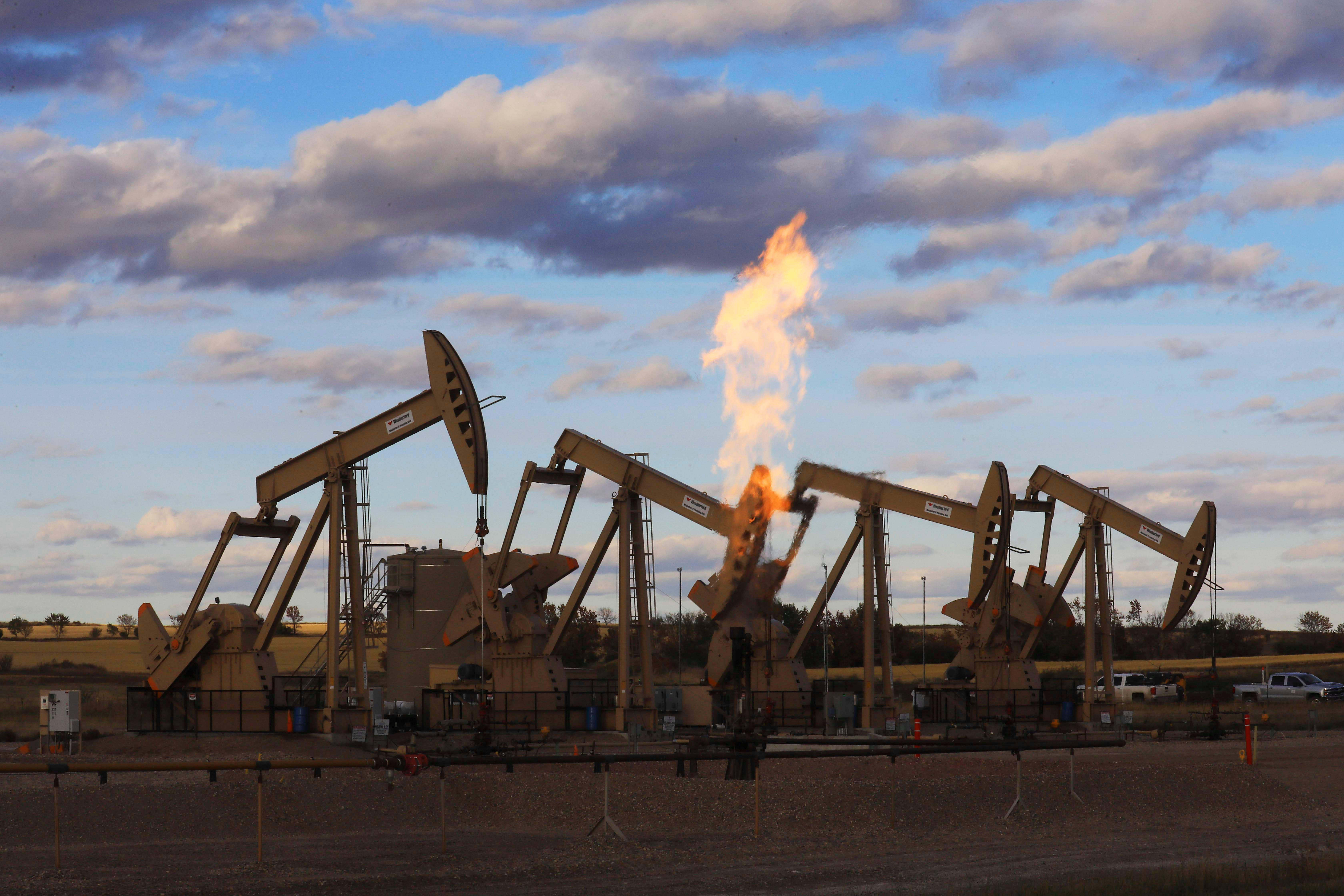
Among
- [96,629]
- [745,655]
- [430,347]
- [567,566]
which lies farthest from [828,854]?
[96,629]

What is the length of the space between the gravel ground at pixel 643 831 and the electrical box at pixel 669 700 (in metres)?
16.8

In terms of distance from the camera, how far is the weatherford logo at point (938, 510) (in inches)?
1587

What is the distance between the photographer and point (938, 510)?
4044 cm

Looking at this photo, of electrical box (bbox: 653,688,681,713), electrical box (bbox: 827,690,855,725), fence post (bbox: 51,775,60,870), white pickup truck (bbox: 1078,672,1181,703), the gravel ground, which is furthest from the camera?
white pickup truck (bbox: 1078,672,1181,703)

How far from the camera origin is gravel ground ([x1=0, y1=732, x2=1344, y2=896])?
49.3 feet

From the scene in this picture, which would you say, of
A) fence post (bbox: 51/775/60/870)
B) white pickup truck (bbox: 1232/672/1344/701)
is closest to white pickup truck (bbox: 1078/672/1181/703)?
white pickup truck (bbox: 1232/672/1344/701)

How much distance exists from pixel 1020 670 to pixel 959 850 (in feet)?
80.9

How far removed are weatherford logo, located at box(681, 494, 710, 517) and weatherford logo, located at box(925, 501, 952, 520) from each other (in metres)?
7.24

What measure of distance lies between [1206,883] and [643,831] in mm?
6752

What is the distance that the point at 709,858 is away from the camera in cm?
1656

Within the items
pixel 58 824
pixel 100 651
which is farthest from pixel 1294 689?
pixel 100 651

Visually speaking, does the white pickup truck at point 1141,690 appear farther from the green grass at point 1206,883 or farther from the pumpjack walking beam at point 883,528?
the green grass at point 1206,883

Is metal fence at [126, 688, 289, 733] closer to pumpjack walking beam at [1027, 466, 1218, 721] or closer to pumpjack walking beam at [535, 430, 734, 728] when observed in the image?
pumpjack walking beam at [535, 430, 734, 728]

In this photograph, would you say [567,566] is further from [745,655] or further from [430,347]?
[745,655]
